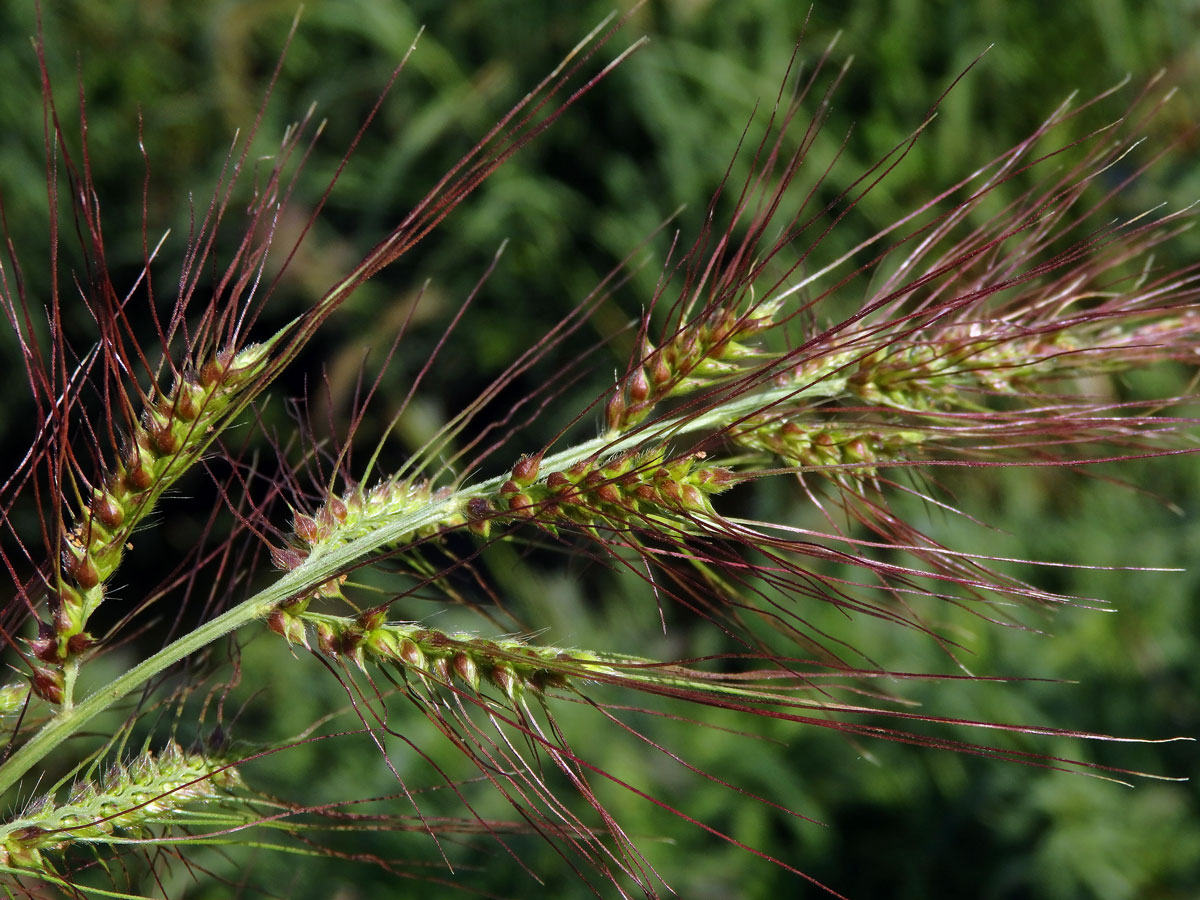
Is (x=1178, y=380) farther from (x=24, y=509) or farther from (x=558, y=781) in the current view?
(x=24, y=509)

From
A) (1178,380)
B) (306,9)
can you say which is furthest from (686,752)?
(306,9)

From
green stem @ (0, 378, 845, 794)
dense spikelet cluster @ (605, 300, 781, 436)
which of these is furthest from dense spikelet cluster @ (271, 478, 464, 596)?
dense spikelet cluster @ (605, 300, 781, 436)

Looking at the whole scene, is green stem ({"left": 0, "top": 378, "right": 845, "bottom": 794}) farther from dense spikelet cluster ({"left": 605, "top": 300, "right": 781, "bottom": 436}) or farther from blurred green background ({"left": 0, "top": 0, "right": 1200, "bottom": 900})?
blurred green background ({"left": 0, "top": 0, "right": 1200, "bottom": 900})

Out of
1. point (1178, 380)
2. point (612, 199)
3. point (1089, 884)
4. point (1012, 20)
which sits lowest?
point (1089, 884)

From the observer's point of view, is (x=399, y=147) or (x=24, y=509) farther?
(x=24, y=509)

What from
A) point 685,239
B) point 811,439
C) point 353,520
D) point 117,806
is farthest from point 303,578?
point 685,239

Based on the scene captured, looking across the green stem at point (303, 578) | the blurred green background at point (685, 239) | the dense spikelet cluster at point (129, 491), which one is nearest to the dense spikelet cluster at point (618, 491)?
the green stem at point (303, 578)
